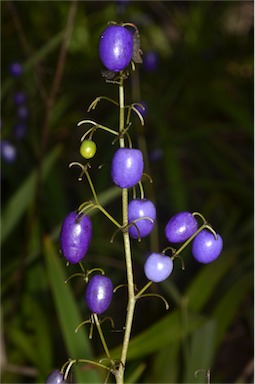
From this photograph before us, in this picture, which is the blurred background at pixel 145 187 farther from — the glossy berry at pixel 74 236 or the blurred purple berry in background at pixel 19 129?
the glossy berry at pixel 74 236

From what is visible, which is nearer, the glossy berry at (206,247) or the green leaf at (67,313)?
the glossy berry at (206,247)

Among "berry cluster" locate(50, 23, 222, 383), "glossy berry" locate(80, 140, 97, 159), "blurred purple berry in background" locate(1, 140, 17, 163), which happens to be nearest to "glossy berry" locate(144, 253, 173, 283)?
"berry cluster" locate(50, 23, 222, 383)

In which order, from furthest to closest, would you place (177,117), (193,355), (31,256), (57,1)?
(177,117) < (57,1) < (31,256) < (193,355)

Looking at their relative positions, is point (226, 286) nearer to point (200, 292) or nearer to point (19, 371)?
point (200, 292)

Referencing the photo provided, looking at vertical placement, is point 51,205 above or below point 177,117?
below

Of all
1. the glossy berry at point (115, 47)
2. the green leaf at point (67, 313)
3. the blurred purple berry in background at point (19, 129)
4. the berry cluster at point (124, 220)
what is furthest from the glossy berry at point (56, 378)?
the blurred purple berry in background at point (19, 129)

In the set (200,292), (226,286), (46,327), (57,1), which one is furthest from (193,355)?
(57,1)

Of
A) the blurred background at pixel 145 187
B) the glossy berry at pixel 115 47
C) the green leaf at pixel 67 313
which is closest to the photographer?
the glossy berry at pixel 115 47
